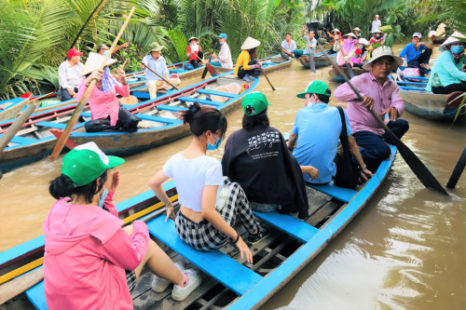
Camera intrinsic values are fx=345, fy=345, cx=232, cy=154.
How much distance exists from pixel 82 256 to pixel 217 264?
3.26 feet

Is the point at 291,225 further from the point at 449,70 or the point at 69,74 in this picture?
the point at 69,74

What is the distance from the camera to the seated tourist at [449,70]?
15.9 ft

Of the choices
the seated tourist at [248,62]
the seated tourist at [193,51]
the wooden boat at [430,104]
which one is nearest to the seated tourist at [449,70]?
the wooden boat at [430,104]

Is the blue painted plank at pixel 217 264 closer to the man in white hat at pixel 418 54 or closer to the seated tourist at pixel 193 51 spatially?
the man in white hat at pixel 418 54

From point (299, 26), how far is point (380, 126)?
11.9 meters

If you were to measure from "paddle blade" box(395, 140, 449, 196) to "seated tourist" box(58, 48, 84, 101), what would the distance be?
5.62m

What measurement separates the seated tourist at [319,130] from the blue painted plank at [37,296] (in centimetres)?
221

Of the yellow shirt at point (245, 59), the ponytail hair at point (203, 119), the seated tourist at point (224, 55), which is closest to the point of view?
the ponytail hair at point (203, 119)

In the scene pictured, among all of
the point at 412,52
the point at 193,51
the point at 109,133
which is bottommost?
the point at 109,133

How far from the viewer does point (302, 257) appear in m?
2.36

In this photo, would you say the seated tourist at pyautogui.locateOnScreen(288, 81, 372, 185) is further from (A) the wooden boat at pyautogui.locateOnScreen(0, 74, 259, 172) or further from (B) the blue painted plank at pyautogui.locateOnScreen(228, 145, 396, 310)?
(A) the wooden boat at pyautogui.locateOnScreen(0, 74, 259, 172)

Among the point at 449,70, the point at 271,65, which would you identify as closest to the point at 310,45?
the point at 271,65

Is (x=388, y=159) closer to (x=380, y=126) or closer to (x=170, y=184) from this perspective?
(x=380, y=126)

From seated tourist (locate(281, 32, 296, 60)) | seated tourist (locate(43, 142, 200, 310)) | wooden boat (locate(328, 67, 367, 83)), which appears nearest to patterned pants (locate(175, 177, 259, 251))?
seated tourist (locate(43, 142, 200, 310))
